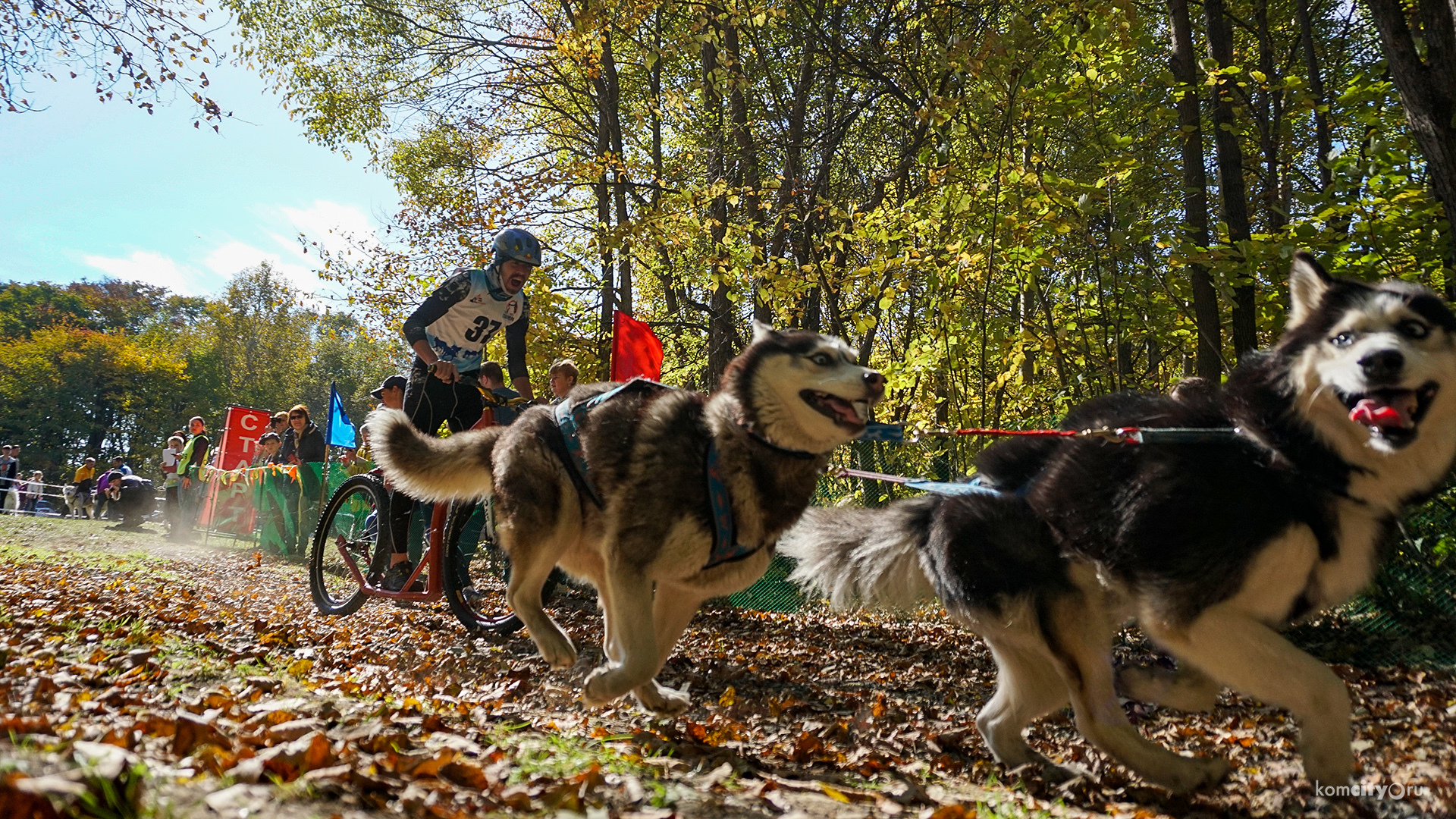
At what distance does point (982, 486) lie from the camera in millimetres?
3359

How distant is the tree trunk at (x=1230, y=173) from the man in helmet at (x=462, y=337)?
520 centimetres

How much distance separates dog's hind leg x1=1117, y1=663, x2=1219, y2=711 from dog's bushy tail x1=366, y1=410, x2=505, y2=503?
311cm

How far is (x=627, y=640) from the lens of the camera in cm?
337

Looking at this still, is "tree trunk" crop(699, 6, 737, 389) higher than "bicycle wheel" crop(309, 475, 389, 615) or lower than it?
higher

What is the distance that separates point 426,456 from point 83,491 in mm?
27154

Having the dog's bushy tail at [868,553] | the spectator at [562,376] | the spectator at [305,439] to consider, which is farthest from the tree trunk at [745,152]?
the spectator at [305,439]

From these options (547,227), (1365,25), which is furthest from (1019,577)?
(547,227)

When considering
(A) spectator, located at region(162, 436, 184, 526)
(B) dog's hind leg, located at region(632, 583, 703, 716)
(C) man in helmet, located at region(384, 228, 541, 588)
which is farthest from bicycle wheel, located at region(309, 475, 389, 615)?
(A) spectator, located at region(162, 436, 184, 526)

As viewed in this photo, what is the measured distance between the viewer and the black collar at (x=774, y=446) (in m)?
3.52

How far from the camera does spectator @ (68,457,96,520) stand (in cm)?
2462

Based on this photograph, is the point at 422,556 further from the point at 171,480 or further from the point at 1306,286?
the point at 171,480

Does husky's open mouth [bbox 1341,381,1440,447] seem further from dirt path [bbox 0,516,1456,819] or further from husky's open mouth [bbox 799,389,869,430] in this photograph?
husky's open mouth [bbox 799,389,869,430]

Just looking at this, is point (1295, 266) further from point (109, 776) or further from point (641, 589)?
point (109, 776)

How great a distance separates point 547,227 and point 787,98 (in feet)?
21.7
